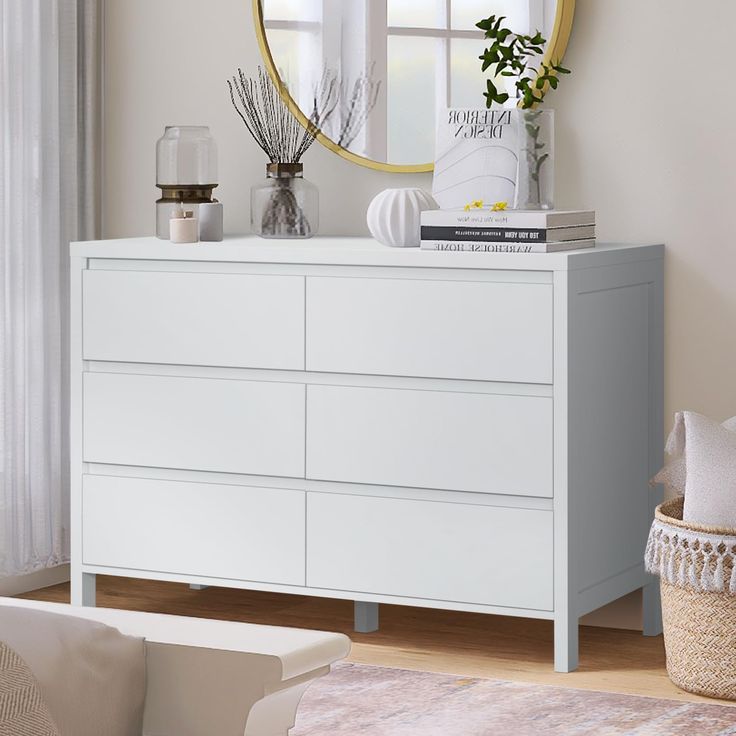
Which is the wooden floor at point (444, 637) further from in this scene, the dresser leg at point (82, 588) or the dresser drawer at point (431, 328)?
the dresser drawer at point (431, 328)

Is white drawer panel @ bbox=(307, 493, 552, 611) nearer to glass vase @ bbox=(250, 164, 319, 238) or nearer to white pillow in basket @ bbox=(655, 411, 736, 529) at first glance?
white pillow in basket @ bbox=(655, 411, 736, 529)

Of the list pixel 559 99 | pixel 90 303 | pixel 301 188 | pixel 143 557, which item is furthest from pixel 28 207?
pixel 559 99

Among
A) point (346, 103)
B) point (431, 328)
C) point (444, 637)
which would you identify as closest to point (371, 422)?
point (431, 328)

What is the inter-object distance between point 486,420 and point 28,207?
134cm

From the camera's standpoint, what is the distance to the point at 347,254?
3023 millimetres

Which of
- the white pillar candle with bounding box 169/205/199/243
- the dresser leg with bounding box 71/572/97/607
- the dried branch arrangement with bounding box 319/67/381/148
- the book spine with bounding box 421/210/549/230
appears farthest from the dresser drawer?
the dresser leg with bounding box 71/572/97/607

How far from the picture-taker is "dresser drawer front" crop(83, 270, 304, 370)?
10.2 ft

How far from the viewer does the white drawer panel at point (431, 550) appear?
2910 millimetres

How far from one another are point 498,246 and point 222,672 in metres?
1.77

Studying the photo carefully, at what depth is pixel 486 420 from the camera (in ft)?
9.57

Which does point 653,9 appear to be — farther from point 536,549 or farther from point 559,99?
point 536,549

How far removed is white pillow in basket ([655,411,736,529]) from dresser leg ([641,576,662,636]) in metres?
0.43

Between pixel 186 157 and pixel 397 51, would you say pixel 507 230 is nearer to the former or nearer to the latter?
pixel 397 51

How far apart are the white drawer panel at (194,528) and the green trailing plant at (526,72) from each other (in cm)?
89
